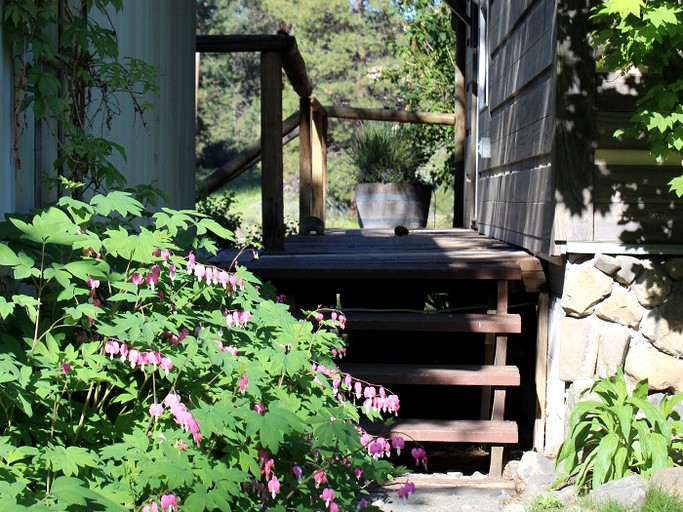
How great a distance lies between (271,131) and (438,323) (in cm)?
159

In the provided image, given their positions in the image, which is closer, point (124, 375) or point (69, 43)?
point (124, 375)

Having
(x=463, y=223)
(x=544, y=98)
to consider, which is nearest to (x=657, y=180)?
(x=544, y=98)

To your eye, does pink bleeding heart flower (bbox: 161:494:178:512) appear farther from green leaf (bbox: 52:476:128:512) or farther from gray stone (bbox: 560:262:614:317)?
gray stone (bbox: 560:262:614:317)

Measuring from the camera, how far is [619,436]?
4.26 meters

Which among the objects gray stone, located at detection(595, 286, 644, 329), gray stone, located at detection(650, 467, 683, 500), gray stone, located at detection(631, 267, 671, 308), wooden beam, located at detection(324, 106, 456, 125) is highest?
wooden beam, located at detection(324, 106, 456, 125)

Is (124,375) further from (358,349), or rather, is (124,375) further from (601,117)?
(358,349)

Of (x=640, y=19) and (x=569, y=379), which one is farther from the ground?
(x=640, y=19)

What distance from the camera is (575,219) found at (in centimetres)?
468

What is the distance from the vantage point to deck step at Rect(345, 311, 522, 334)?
16.8ft

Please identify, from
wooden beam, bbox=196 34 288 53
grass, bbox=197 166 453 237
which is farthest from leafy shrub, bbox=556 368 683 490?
grass, bbox=197 166 453 237

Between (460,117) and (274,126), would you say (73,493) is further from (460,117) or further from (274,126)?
(460,117)

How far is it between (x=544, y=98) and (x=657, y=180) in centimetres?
79

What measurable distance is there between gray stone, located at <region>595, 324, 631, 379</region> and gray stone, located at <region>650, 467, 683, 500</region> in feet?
2.35

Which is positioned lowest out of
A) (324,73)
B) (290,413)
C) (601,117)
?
(290,413)
